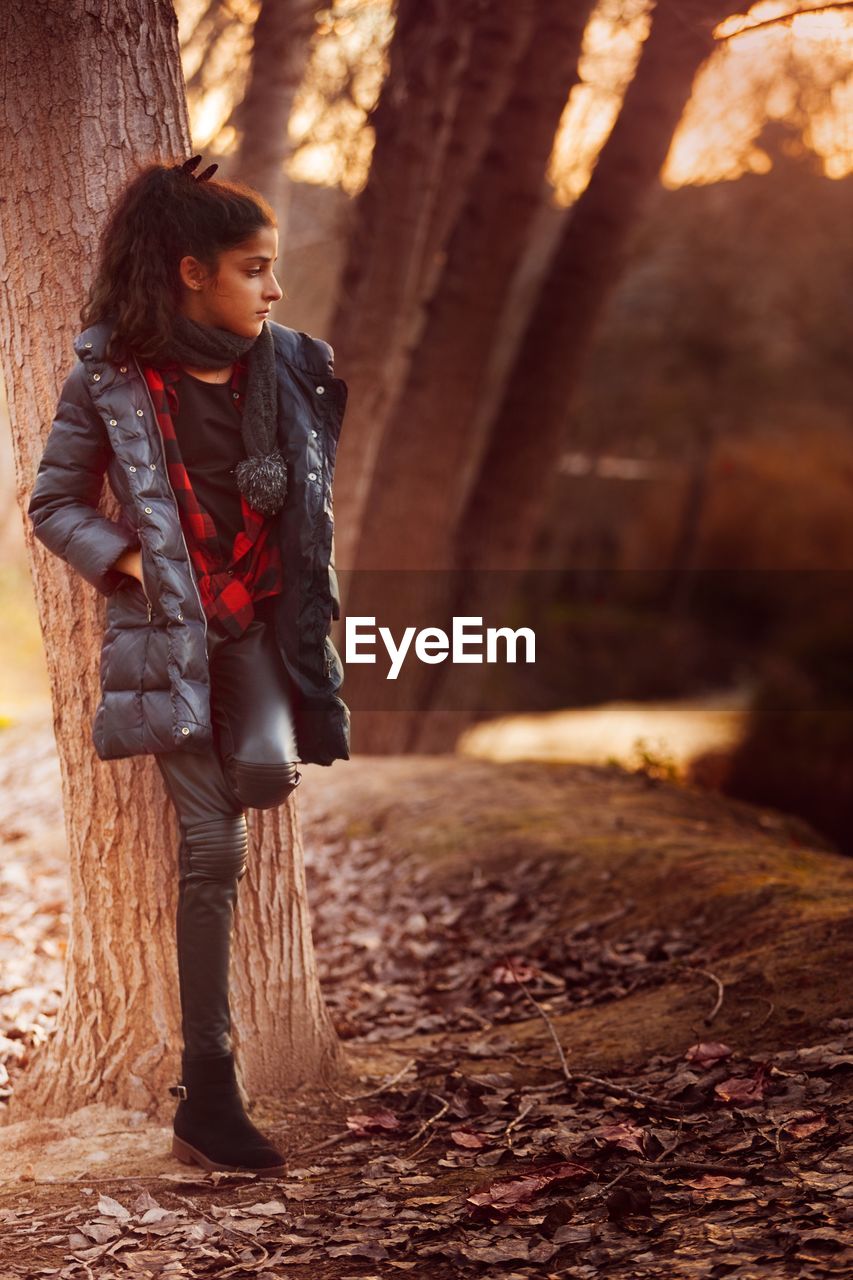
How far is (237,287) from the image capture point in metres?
3.11

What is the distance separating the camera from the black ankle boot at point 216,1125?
3.25m

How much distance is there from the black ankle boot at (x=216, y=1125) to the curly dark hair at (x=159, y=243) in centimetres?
186

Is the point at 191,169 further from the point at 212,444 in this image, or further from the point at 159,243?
the point at 212,444

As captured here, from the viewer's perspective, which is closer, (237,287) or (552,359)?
(237,287)

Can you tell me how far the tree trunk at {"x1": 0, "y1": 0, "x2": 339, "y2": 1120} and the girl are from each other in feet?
0.73

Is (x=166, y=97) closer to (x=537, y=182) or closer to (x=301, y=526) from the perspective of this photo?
(x=301, y=526)

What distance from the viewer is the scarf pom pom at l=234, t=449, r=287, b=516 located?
3.12m

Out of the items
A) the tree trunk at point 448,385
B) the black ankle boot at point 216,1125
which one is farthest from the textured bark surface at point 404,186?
the black ankle boot at point 216,1125

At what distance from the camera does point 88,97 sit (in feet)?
10.9

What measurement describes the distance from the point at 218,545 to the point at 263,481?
0.22 meters

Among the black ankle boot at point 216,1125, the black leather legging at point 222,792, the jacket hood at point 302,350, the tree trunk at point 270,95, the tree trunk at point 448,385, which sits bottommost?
the black ankle boot at point 216,1125
